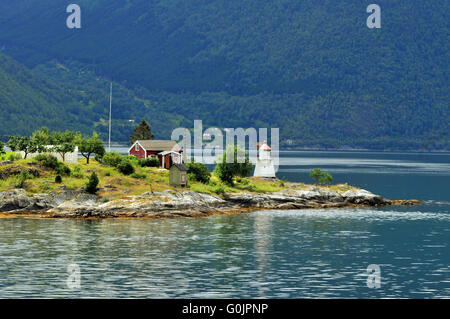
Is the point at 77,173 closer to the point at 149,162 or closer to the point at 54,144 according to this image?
the point at 54,144

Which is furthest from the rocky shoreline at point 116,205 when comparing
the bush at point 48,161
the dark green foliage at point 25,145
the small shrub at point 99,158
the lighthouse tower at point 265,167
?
the lighthouse tower at point 265,167

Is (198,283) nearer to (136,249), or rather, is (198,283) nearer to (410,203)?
(136,249)

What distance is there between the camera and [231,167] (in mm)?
124625

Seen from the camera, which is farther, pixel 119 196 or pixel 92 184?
pixel 119 196

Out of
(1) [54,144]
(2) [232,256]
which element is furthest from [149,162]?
(2) [232,256]

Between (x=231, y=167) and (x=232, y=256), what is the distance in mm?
54064

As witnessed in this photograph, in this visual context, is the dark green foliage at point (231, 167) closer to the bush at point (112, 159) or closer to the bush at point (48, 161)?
the bush at point (112, 159)

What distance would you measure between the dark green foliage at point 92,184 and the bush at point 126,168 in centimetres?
981

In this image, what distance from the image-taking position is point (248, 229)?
90.7m

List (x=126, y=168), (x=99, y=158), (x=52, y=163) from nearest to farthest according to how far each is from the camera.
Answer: (x=52, y=163), (x=126, y=168), (x=99, y=158)

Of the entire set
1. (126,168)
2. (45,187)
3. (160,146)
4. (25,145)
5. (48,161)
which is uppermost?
(25,145)

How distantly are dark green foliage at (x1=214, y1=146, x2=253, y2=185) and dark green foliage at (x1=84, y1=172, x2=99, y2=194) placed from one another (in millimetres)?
26504
